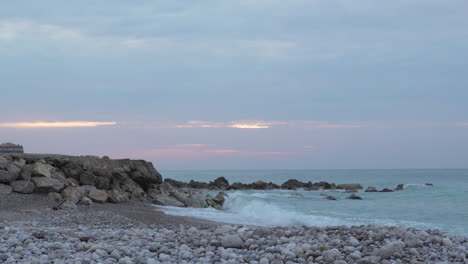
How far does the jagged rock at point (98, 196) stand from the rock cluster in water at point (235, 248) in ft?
23.1

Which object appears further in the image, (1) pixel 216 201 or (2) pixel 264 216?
(1) pixel 216 201

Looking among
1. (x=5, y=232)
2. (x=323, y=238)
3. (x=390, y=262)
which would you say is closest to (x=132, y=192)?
(x=5, y=232)

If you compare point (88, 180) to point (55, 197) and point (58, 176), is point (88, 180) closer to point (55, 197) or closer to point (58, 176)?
point (58, 176)

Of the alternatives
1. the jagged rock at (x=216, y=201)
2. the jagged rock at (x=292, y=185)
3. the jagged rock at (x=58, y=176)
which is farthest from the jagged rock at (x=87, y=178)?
the jagged rock at (x=292, y=185)

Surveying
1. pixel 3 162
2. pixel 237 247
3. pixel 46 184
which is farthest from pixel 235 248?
pixel 3 162

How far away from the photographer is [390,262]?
5727mm

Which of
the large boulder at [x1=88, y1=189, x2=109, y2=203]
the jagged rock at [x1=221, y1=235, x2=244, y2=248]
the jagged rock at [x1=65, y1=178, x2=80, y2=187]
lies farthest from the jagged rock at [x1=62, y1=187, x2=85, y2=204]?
the jagged rock at [x1=221, y1=235, x2=244, y2=248]

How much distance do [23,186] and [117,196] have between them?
10.2 feet

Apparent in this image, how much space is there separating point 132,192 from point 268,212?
5.35 m

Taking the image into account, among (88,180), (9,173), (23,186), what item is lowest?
(23,186)

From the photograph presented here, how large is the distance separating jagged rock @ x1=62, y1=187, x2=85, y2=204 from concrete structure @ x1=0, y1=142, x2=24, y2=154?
5.59 meters

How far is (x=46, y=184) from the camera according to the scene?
13.9 meters

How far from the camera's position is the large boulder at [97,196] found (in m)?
14.8

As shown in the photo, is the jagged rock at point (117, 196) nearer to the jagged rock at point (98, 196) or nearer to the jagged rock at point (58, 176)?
the jagged rock at point (98, 196)
